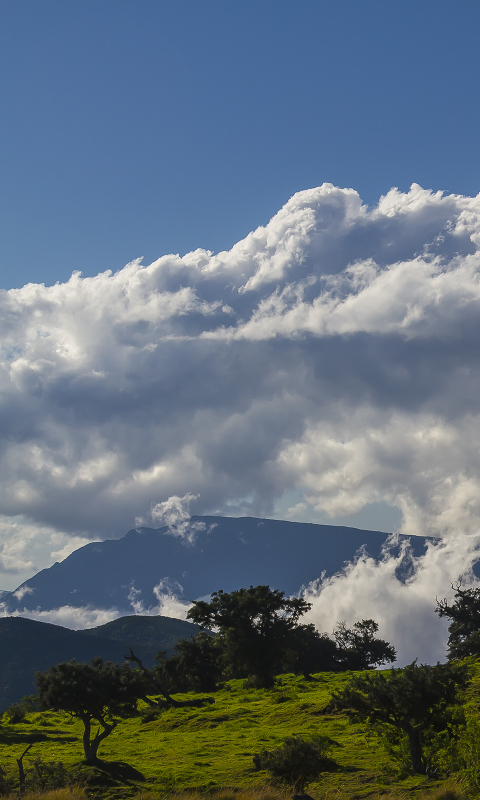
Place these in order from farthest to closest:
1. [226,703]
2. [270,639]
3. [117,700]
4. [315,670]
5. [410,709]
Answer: [315,670]
[270,639]
[226,703]
[117,700]
[410,709]

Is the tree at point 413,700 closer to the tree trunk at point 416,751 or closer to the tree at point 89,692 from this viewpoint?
the tree trunk at point 416,751

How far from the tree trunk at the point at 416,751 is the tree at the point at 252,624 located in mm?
57675

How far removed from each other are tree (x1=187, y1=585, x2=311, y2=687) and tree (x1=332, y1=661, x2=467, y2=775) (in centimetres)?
5764

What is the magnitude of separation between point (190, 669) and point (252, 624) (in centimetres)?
1094

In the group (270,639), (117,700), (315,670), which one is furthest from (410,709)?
(315,670)

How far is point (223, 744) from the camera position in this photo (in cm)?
4541

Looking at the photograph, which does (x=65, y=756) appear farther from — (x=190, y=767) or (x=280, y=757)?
(x=280, y=757)

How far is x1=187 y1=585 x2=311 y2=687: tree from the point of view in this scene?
87125mm

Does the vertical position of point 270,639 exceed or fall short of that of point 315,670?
it exceeds it

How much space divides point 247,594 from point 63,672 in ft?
177

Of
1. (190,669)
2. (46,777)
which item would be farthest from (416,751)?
(190,669)

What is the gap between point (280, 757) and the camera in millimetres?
31844

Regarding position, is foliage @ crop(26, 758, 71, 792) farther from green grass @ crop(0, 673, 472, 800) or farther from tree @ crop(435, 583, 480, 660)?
tree @ crop(435, 583, 480, 660)

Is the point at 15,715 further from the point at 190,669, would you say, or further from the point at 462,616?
the point at 462,616
